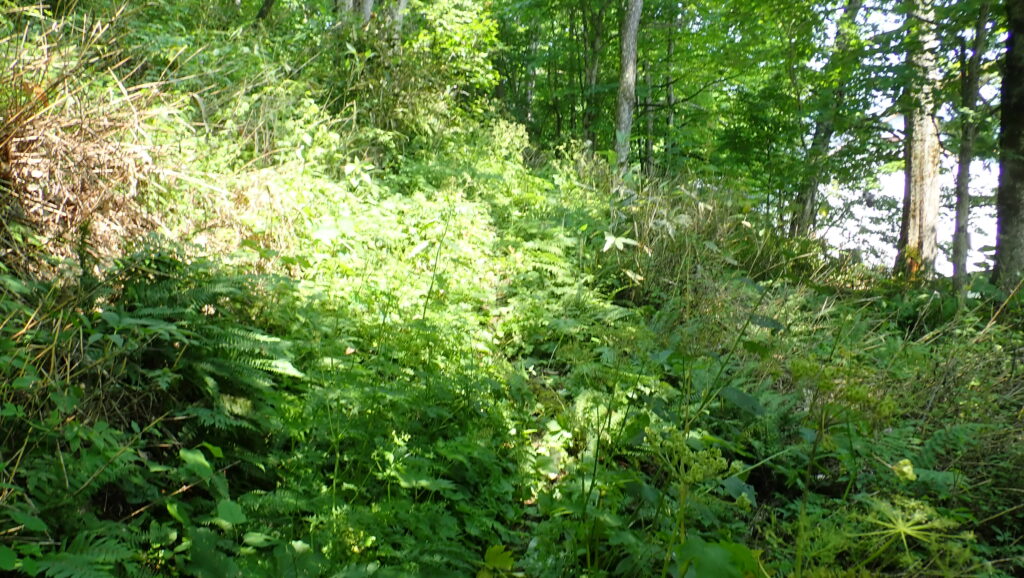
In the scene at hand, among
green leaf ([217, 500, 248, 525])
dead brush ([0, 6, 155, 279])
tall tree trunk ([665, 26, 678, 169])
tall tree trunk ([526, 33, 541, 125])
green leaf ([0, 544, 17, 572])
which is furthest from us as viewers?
tall tree trunk ([526, 33, 541, 125])

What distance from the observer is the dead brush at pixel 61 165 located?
3.19 metres

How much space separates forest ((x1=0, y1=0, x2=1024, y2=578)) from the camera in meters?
2.23

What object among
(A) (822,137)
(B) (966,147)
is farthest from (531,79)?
(B) (966,147)

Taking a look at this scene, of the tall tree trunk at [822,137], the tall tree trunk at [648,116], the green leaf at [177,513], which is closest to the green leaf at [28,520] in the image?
the green leaf at [177,513]

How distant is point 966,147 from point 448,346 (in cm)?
505

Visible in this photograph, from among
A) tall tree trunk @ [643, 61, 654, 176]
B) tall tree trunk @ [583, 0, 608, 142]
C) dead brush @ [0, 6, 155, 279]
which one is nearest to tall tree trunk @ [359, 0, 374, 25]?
tall tree trunk @ [583, 0, 608, 142]

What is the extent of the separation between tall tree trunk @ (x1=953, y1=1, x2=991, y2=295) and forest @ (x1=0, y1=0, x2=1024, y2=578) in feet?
0.10

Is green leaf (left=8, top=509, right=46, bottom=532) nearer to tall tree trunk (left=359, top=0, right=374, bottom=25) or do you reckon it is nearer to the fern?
the fern

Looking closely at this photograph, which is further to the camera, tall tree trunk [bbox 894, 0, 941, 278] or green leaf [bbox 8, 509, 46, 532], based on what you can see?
tall tree trunk [bbox 894, 0, 941, 278]

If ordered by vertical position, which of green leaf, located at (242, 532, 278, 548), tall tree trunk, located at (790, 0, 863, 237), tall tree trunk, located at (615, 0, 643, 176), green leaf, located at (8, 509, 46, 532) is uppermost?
tall tree trunk, located at (615, 0, 643, 176)

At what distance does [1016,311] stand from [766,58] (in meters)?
6.55

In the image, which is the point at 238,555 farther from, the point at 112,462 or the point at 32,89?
the point at 32,89

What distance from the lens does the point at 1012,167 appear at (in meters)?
5.59

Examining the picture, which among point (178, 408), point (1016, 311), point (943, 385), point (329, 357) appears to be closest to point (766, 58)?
point (1016, 311)
